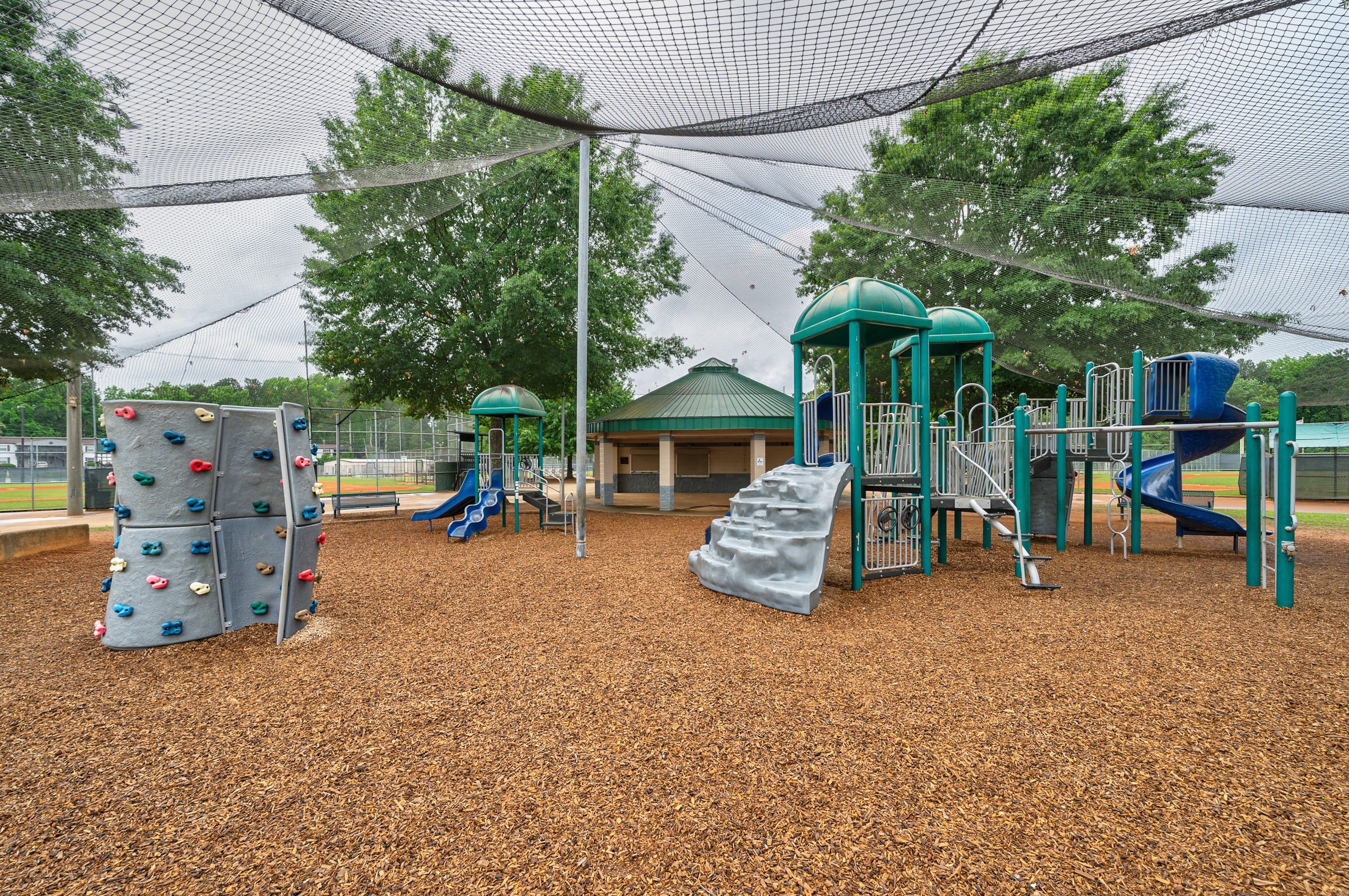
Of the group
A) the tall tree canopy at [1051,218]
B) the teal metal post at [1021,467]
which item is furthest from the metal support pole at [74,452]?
the teal metal post at [1021,467]

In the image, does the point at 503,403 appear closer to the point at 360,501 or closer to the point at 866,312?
the point at 360,501

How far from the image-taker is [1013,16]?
3.62 m

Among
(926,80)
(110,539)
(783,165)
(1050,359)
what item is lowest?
(110,539)

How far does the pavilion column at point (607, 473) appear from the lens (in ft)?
58.7

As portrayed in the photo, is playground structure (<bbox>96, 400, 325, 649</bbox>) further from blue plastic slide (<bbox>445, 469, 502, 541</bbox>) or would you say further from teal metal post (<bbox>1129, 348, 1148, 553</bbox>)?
teal metal post (<bbox>1129, 348, 1148, 553</bbox>)

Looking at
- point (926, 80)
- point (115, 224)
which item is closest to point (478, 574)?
point (115, 224)

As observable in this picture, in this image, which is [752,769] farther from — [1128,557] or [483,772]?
[1128,557]

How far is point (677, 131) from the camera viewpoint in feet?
16.5

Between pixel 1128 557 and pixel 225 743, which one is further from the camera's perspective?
pixel 1128 557

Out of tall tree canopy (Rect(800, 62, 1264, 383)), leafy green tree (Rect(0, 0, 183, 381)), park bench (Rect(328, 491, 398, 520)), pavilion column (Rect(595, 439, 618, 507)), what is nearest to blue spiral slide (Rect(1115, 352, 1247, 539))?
tall tree canopy (Rect(800, 62, 1264, 383))

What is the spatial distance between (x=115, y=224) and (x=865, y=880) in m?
8.34

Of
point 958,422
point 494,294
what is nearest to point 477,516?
point 494,294

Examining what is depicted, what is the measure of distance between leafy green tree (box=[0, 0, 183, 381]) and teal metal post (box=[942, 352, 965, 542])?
8.81 meters

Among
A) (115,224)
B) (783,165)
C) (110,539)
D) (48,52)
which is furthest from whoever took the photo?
(110,539)
